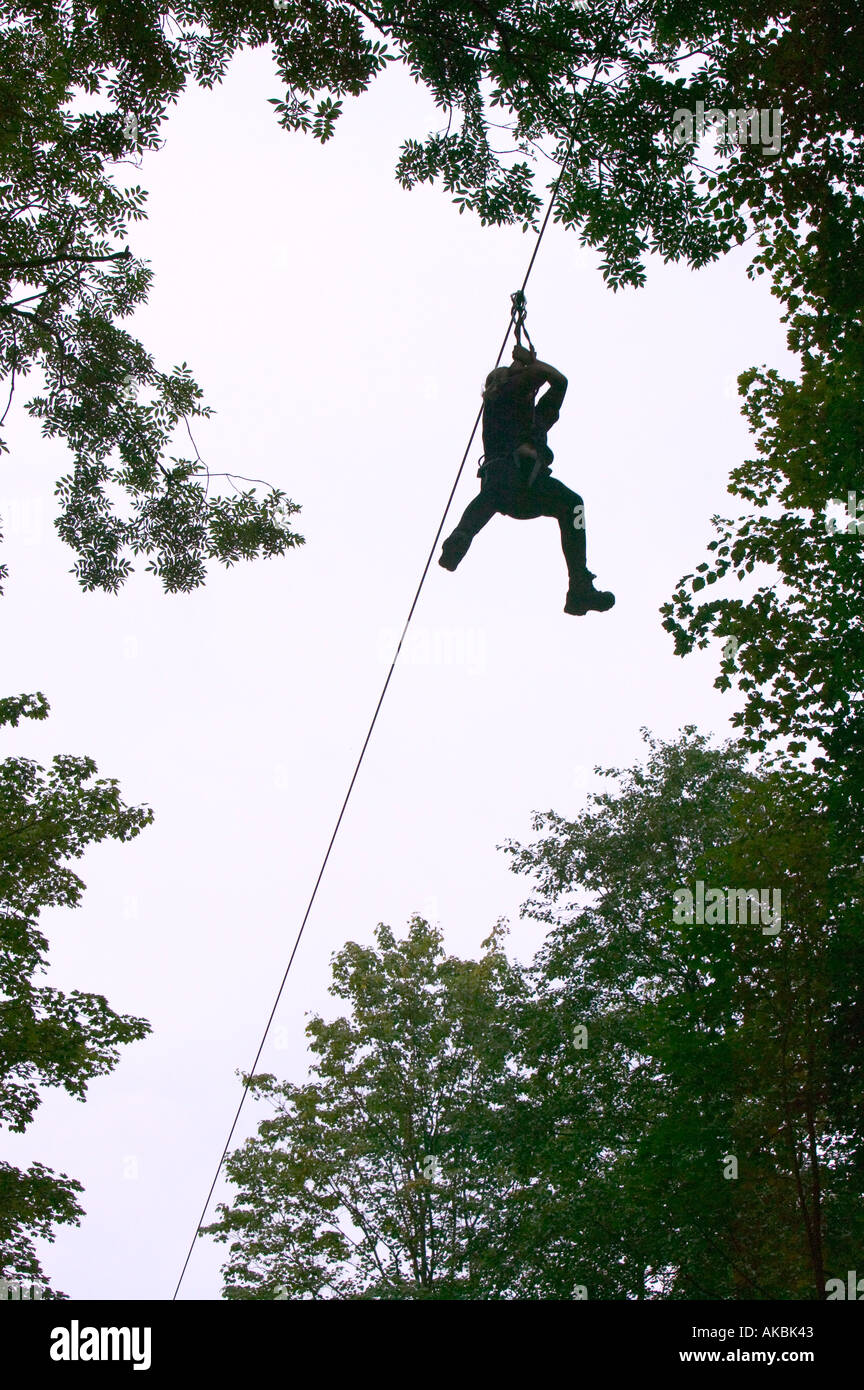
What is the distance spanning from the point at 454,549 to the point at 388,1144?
15932 mm

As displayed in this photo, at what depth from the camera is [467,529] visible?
231 inches

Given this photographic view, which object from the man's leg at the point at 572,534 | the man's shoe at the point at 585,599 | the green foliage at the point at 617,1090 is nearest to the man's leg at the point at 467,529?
the man's leg at the point at 572,534

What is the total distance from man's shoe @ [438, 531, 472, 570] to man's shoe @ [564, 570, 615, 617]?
0.69 meters

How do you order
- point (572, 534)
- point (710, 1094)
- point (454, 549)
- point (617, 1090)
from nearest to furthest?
point (454, 549) < point (572, 534) < point (710, 1094) < point (617, 1090)

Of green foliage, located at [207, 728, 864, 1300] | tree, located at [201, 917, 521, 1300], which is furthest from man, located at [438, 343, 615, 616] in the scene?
tree, located at [201, 917, 521, 1300]

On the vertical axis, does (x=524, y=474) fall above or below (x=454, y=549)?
above

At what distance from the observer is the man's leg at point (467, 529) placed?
5.83 meters

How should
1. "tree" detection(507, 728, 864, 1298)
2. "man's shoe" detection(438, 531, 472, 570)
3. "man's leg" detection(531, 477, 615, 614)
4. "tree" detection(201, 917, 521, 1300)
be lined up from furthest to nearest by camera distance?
"tree" detection(201, 917, 521, 1300)
"tree" detection(507, 728, 864, 1298)
"man's leg" detection(531, 477, 615, 614)
"man's shoe" detection(438, 531, 472, 570)

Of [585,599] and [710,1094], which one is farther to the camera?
[710,1094]

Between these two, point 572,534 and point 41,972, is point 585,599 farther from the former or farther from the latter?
point 41,972

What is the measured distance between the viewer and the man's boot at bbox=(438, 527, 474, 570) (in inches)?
229

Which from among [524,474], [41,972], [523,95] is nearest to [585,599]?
[524,474]

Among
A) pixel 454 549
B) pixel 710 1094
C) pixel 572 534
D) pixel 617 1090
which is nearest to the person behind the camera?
pixel 454 549

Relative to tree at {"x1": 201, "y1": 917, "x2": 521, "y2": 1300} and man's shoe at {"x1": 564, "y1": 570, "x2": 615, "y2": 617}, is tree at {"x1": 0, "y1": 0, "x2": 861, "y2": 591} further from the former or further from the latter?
tree at {"x1": 201, "y1": 917, "x2": 521, "y2": 1300}
